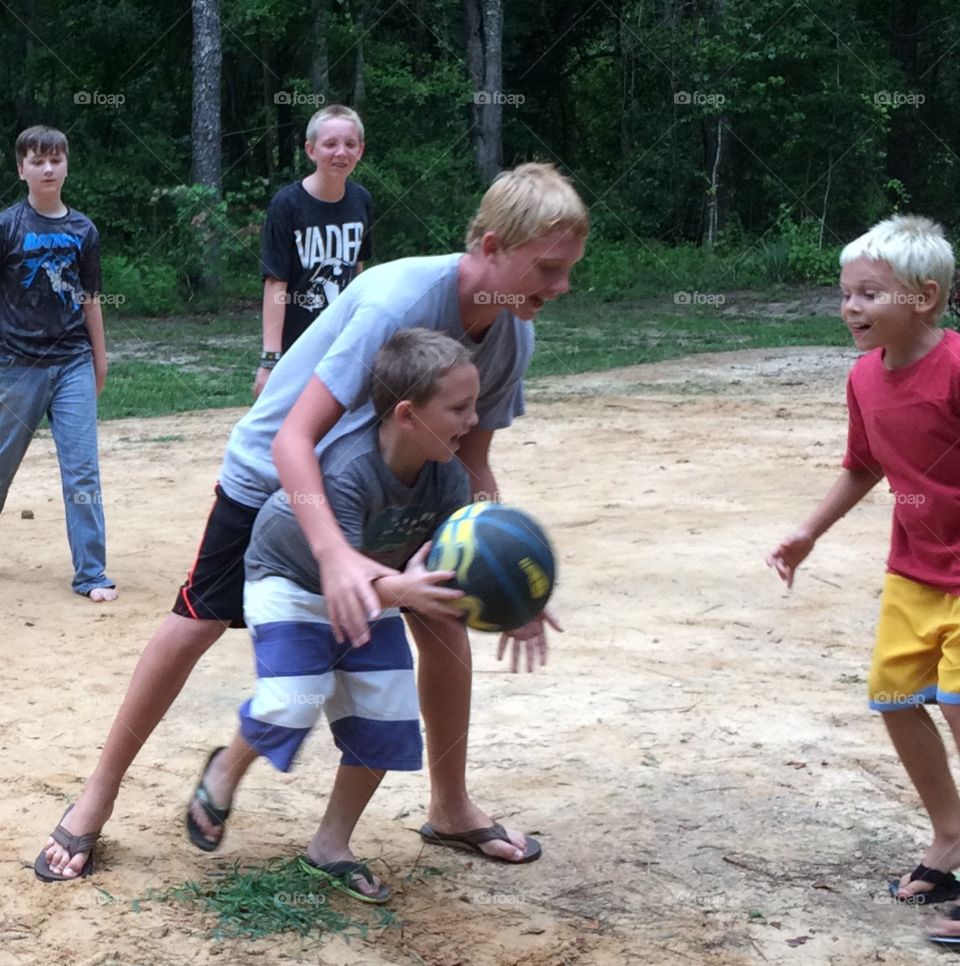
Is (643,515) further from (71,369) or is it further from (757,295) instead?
(757,295)

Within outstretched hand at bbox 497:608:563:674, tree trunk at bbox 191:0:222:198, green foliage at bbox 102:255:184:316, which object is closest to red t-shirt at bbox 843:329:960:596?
outstretched hand at bbox 497:608:563:674

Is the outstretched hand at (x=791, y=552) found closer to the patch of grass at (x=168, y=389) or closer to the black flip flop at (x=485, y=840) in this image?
the black flip flop at (x=485, y=840)

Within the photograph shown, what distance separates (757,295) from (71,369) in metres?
16.3

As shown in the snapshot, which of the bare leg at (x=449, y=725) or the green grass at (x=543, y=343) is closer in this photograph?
the bare leg at (x=449, y=725)

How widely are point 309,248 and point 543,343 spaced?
9870 mm

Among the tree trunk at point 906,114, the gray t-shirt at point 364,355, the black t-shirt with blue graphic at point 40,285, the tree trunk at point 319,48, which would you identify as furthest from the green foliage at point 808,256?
the gray t-shirt at point 364,355

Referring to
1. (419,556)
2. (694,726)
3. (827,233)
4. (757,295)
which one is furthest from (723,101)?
(419,556)

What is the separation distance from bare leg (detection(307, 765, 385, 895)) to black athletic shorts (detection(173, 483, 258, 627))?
18.3 inches

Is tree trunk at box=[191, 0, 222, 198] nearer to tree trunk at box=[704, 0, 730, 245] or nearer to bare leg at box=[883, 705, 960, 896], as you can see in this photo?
tree trunk at box=[704, 0, 730, 245]

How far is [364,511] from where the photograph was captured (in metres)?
3.16

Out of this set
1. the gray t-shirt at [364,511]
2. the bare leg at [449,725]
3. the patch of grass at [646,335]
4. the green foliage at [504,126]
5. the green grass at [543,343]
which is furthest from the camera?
the green foliage at [504,126]

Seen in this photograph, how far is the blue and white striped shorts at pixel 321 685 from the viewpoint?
3203 mm

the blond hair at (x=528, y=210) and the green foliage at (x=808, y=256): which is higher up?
the blond hair at (x=528, y=210)

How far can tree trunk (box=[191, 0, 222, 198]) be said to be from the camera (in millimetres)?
20594
